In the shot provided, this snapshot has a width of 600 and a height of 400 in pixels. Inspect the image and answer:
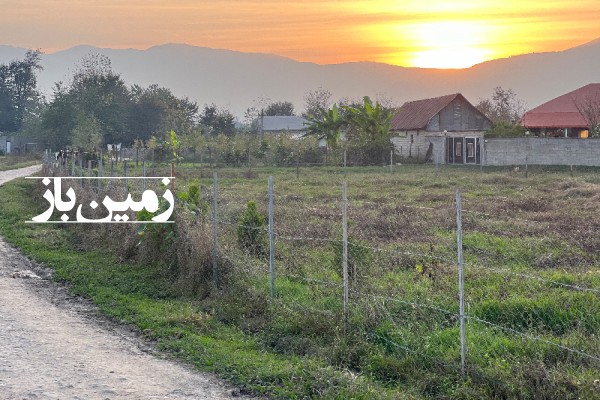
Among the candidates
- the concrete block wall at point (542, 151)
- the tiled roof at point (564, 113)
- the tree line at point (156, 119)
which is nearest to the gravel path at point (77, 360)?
the concrete block wall at point (542, 151)

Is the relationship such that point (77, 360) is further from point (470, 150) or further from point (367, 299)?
point (470, 150)

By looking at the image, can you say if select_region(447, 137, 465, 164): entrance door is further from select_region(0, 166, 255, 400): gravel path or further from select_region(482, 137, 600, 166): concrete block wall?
select_region(0, 166, 255, 400): gravel path

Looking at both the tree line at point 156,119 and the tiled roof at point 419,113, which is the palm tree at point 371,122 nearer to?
the tree line at point 156,119

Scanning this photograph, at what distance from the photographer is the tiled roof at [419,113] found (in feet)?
194

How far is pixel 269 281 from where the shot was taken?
39.3ft

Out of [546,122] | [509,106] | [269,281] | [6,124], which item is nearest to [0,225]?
[269,281]

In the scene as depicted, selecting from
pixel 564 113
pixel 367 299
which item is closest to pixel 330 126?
pixel 564 113

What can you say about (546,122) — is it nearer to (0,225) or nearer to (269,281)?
(0,225)

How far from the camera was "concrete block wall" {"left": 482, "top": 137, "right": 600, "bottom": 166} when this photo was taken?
141ft

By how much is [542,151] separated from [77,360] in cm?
3875

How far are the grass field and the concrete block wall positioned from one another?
77.9ft

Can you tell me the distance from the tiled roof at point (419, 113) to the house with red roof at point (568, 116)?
7797 millimetres

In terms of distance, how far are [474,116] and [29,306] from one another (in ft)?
170

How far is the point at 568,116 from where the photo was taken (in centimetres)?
6675
